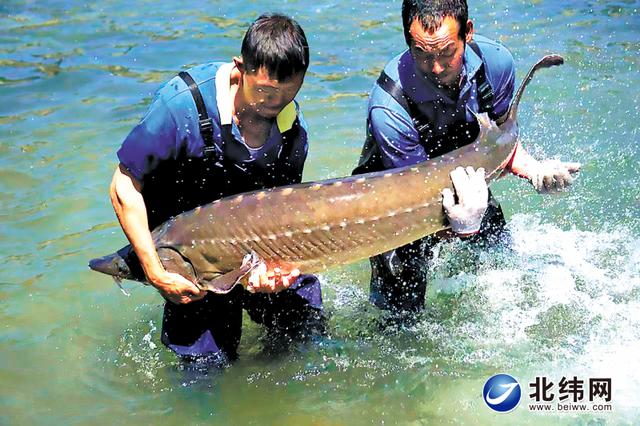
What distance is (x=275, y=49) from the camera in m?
3.44

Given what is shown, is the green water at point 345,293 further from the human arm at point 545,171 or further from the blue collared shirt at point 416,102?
the blue collared shirt at point 416,102

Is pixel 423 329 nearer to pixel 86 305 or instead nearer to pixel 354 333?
pixel 354 333

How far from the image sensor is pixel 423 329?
4.85m

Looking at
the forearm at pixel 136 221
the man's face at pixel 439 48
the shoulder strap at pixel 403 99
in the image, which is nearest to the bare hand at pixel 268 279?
the forearm at pixel 136 221

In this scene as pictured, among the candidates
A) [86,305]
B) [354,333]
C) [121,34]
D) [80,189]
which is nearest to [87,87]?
[121,34]

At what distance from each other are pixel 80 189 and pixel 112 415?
111 inches

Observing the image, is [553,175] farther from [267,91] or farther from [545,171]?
[267,91]

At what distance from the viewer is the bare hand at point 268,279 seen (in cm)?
376

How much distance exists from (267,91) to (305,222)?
25.1 inches

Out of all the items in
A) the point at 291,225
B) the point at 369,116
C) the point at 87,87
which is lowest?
the point at 87,87

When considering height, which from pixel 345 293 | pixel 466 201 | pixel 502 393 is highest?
pixel 466 201

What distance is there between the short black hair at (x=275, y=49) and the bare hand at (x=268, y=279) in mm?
873

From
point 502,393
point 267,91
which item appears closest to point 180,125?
Result: point 267,91

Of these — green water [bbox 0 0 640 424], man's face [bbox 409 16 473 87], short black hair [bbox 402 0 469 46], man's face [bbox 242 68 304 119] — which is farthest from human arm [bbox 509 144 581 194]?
man's face [bbox 242 68 304 119]
